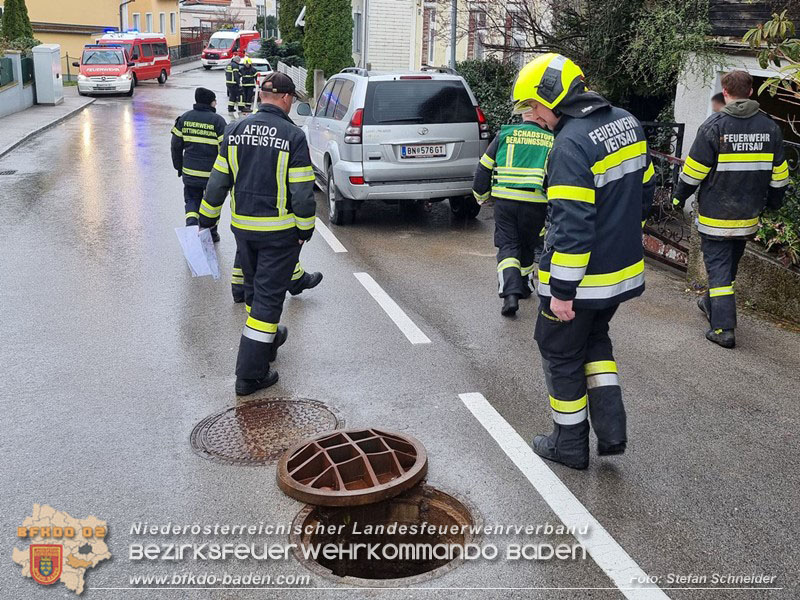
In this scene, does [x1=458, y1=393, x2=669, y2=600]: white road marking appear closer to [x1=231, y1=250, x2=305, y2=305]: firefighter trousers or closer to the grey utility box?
[x1=231, y1=250, x2=305, y2=305]: firefighter trousers

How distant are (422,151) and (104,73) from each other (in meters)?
25.7

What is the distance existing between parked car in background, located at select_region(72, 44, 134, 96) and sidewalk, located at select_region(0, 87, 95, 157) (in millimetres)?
1780

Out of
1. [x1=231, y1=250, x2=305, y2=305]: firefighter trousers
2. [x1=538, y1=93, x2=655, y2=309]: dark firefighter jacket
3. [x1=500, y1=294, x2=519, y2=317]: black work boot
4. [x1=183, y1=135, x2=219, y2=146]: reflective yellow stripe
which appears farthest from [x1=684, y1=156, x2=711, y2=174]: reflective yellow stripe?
[x1=183, y1=135, x2=219, y2=146]: reflective yellow stripe

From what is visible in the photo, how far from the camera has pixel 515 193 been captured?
736 cm

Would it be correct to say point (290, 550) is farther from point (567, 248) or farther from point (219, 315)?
point (219, 315)

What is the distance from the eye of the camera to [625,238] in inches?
178

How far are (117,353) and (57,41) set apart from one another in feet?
158

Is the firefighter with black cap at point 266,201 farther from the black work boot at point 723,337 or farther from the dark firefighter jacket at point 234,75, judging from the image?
the dark firefighter jacket at point 234,75

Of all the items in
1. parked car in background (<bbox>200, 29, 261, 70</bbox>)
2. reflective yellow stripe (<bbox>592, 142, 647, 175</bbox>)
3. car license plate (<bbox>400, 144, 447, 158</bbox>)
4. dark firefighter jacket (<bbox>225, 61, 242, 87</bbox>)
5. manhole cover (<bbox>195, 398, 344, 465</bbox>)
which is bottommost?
manhole cover (<bbox>195, 398, 344, 465</bbox>)

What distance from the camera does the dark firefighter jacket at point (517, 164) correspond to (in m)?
7.18

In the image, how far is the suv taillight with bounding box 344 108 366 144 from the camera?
10312 mm

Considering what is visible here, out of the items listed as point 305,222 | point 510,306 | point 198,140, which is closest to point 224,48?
point 198,140

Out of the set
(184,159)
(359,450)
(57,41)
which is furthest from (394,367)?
(57,41)

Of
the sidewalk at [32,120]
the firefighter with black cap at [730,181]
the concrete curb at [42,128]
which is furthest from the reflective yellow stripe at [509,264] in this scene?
the sidewalk at [32,120]
